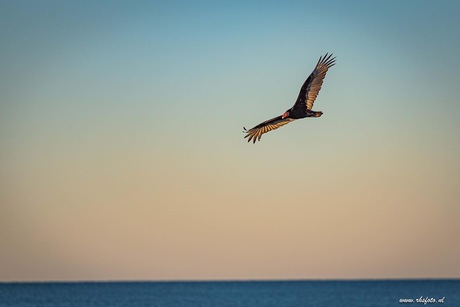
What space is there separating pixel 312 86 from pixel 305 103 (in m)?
0.72

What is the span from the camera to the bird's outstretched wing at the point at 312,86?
37.3m

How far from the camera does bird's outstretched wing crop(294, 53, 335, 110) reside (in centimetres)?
3731

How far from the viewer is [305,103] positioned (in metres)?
37.4

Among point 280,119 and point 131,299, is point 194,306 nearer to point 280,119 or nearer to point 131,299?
point 131,299

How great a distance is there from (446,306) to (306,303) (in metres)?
17.9

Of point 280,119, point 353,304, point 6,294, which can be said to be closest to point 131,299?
point 6,294

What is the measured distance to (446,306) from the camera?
119 meters

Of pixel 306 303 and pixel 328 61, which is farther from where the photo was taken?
pixel 306 303

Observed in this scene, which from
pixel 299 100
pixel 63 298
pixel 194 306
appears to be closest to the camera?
pixel 299 100

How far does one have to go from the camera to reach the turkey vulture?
1467 inches

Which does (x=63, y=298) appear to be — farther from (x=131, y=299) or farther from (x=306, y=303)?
(x=306, y=303)

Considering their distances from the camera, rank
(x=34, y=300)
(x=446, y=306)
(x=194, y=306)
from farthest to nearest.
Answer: (x=34, y=300) → (x=194, y=306) → (x=446, y=306)

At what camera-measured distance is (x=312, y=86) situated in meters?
37.7

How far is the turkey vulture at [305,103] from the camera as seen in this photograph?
122 feet
